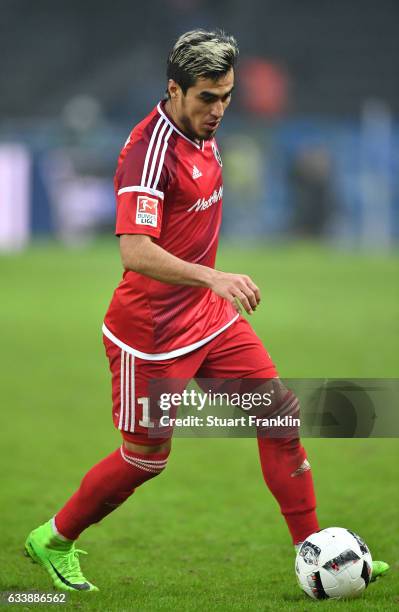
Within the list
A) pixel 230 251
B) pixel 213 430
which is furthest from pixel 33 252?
pixel 213 430

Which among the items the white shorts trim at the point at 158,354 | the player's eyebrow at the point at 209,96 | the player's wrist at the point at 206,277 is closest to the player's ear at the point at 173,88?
the player's eyebrow at the point at 209,96

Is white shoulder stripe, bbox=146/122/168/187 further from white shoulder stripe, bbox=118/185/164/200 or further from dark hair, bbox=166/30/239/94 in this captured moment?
dark hair, bbox=166/30/239/94

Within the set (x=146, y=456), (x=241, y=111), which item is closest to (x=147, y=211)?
(x=146, y=456)

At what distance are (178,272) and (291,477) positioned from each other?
1026 millimetres

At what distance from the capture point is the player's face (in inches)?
180

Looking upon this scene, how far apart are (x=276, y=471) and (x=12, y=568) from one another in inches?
49.8

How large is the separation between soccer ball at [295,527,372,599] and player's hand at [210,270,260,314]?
104cm

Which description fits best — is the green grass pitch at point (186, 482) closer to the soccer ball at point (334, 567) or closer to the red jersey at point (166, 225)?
the soccer ball at point (334, 567)

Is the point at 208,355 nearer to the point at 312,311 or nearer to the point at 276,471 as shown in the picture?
the point at 276,471

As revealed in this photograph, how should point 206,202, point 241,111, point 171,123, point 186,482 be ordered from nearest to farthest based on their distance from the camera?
point 171,123, point 206,202, point 186,482, point 241,111

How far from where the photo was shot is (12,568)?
527 cm

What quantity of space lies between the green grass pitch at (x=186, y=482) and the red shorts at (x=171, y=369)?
2.29 ft

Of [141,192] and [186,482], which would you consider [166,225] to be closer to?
[141,192]

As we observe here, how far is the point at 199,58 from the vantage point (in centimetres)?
453
